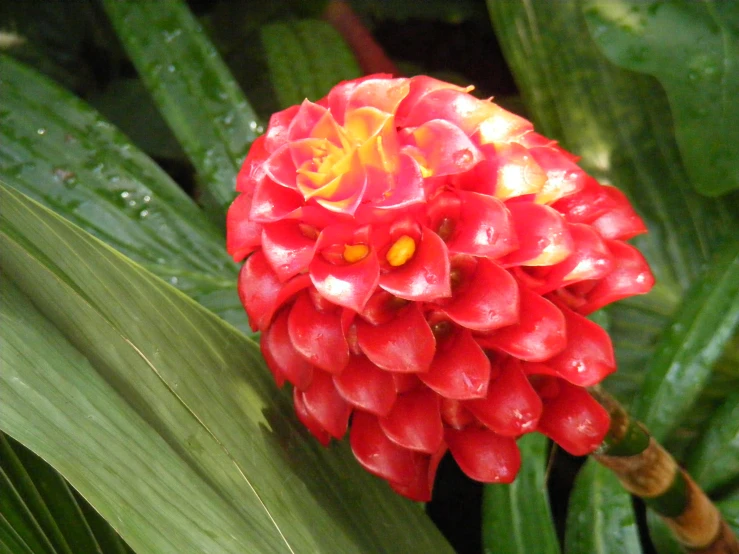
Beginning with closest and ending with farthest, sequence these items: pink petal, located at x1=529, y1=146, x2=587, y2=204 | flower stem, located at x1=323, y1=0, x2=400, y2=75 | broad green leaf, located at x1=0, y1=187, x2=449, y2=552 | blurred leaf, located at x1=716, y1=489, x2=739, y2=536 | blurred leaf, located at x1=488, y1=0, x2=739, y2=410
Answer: broad green leaf, located at x1=0, y1=187, x2=449, y2=552
pink petal, located at x1=529, y1=146, x2=587, y2=204
blurred leaf, located at x1=716, y1=489, x2=739, y2=536
blurred leaf, located at x1=488, y1=0, x2=739, y2=410
flower stem, located at x1=323, y1=0, x2=400, y2=75

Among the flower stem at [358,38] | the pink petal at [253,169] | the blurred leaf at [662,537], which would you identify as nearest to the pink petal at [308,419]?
the pink petal at [253,169]

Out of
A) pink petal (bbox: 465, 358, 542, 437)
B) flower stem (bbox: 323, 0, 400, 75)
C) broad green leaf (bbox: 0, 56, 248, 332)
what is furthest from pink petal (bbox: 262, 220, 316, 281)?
flower stem (bbox: 323, 0, 400, 75)

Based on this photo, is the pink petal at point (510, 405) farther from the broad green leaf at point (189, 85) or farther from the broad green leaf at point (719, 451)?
the broad green leaf at point (189, 85)

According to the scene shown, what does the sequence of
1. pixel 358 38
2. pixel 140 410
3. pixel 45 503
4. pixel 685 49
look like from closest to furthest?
pixel 140 410 < pixel 45 503 < pixel 685 49 < pixel 358 38

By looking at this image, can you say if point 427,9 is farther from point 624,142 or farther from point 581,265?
point 581,265

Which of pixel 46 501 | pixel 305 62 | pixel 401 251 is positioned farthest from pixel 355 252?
pixel 305 62

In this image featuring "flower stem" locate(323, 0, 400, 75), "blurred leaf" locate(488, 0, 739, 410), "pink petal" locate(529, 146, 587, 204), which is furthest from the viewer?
"flower stem" locate(323, 0, 400, 75)

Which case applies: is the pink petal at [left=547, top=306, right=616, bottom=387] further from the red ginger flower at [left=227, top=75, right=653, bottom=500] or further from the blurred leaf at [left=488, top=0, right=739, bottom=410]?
the blurred leaf at [left=488, top=0, right=739, bottom=410]
